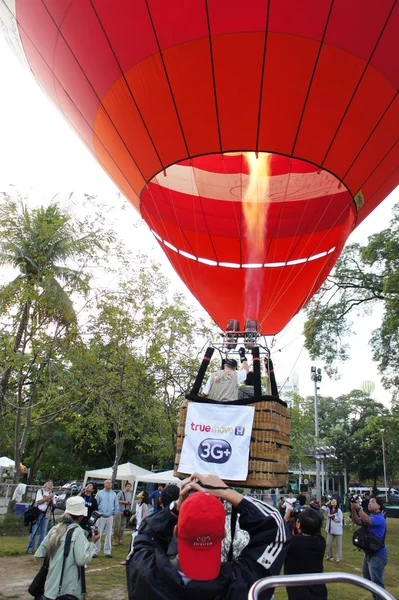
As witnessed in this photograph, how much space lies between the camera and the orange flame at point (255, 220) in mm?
7973

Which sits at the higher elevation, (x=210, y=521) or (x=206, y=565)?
(x=210, y=521)

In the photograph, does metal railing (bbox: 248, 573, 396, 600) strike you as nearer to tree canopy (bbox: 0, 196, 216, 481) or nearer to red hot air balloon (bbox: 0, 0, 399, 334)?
red hot air balloon (bbox: 0, 0, 399, 334)

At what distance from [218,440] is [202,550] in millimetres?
2492

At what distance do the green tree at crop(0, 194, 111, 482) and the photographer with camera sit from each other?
8.76 meters

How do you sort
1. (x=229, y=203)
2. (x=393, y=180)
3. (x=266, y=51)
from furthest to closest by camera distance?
(x=229, y=203)
(x=393, y=180)
(x=266, y=51)

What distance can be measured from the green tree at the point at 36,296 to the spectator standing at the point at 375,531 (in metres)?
8.88

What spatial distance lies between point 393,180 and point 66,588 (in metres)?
7.19

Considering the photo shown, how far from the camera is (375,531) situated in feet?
19.4

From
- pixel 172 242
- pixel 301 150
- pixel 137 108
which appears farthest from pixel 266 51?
pixel 172 242

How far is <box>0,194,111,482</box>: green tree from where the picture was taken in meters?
12.5

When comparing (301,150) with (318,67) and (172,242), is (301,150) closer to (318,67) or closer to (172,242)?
(318,67)

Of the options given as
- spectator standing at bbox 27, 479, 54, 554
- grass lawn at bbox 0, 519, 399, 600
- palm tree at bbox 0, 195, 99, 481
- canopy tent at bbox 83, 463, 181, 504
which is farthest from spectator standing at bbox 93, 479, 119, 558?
canopy tent at bbox 83, 463, 181, 504

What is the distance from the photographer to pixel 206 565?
171 centimetres

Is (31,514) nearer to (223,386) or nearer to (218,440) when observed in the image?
(223,386)
